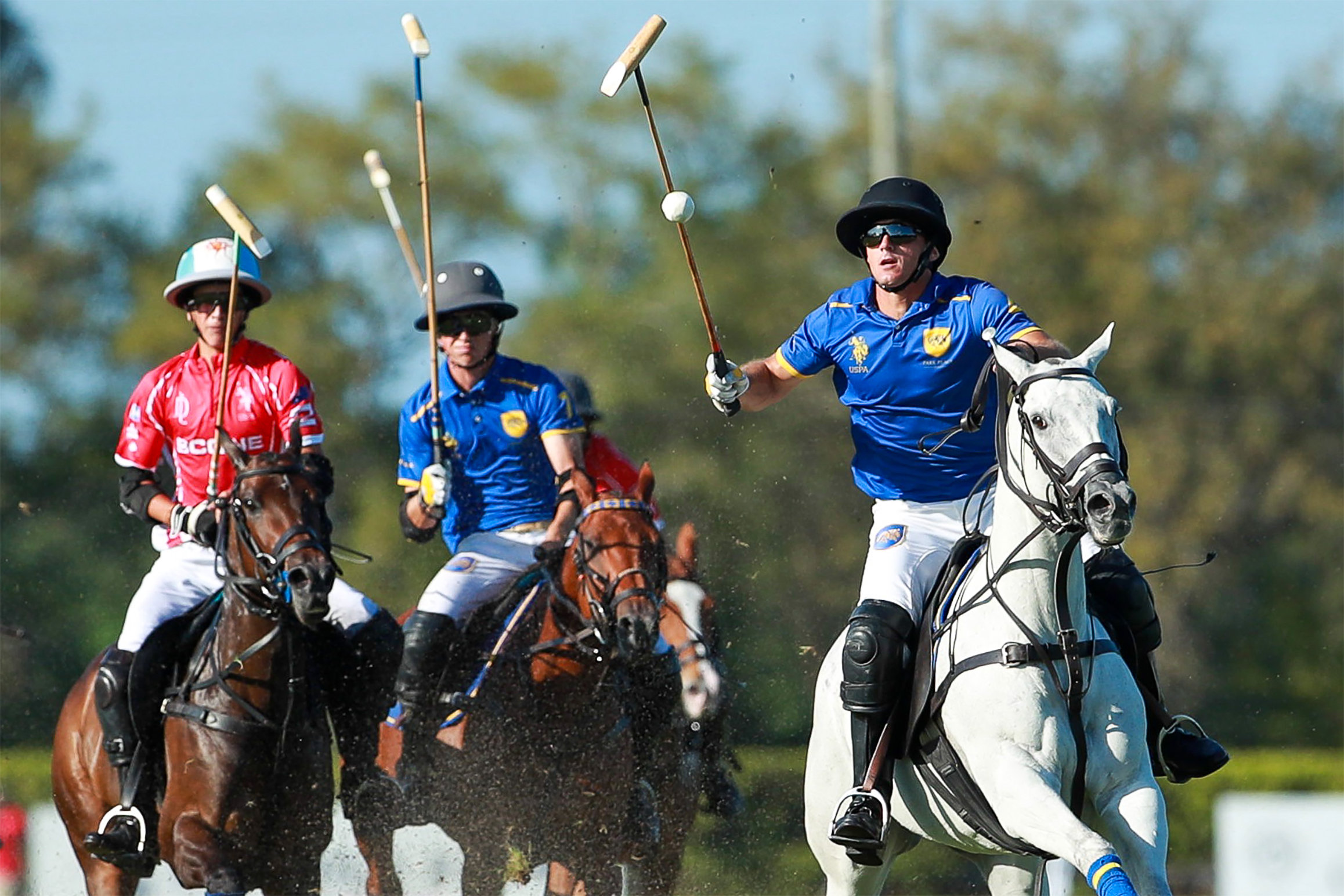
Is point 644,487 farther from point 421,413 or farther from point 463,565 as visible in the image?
point 421,413

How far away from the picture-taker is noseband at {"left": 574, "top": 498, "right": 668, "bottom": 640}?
26.0ft

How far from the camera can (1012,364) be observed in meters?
5.73

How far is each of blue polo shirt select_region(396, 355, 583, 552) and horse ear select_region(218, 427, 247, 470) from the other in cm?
132

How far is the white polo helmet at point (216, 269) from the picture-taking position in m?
8.21

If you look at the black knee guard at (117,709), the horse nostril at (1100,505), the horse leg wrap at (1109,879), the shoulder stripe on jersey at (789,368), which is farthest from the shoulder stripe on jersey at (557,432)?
the horse leg wrap at (1109,879)

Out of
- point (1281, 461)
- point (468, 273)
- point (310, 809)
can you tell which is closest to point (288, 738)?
point (310, 809)

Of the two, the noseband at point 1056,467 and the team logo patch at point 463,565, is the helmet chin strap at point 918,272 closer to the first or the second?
the noseband at point 1056,467

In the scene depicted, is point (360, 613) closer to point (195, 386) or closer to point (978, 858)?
point (195, 386)

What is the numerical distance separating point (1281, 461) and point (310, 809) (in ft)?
81.7

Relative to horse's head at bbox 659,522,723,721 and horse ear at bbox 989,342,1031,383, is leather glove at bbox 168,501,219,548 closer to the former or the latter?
horse's head at bbox 659,522,723,721

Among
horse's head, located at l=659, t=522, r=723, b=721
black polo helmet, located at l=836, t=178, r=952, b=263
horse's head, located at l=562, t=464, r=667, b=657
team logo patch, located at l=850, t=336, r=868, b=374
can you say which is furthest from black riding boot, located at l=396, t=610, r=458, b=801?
black polo helmet, located at l=836, t=178, r=952, b=263

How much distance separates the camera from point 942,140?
106 ft

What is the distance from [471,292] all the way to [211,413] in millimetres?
1415

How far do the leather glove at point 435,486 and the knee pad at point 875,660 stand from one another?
2487mm
